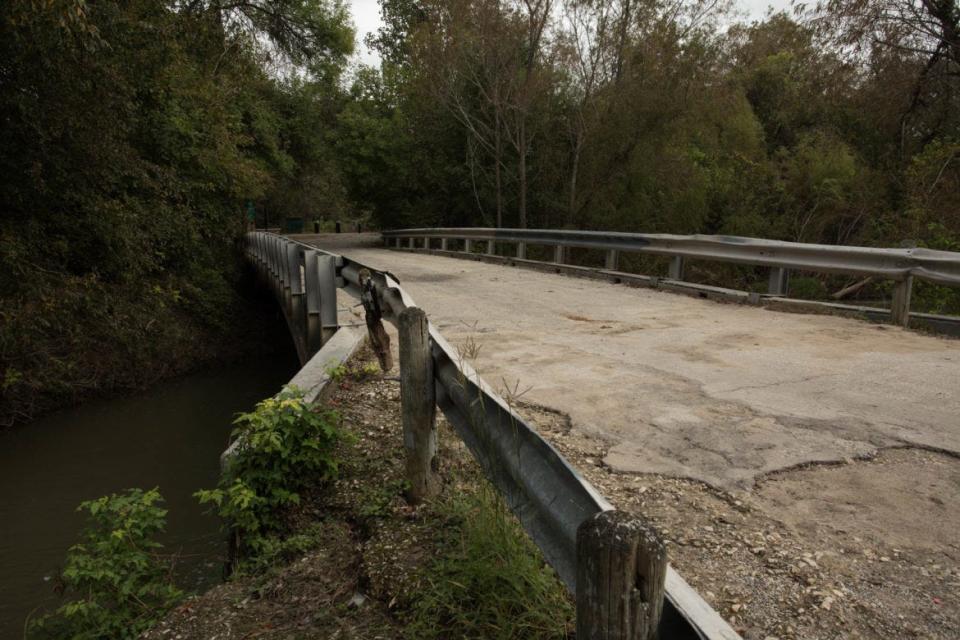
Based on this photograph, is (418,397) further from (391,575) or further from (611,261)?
(611,261)

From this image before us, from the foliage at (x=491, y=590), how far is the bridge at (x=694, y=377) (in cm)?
29

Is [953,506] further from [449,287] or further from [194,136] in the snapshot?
[194,136]

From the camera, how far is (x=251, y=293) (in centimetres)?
2214

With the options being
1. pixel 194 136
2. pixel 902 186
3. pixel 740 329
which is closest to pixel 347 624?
pixel 740 329

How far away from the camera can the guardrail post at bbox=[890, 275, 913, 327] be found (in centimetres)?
719

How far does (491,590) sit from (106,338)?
520 inches

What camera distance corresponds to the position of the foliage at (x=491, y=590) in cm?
215

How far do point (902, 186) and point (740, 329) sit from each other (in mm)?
12890

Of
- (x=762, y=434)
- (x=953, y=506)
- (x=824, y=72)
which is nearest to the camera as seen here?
(x=953, y=506)

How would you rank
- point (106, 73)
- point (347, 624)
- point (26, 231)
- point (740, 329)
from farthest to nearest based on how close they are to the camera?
point (26, 231), point (106, 73), point (740, 329), point (347, 624)

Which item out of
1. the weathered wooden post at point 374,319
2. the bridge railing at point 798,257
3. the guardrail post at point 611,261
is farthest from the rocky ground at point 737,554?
the guardrail post at point 611,261

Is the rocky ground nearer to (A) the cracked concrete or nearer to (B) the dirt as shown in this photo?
(B) the dirt

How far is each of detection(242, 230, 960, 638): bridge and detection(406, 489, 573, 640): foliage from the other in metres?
0.29

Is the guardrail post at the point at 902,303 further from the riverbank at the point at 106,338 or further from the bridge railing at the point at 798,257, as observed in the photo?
the riverbank at the point at 106,338
